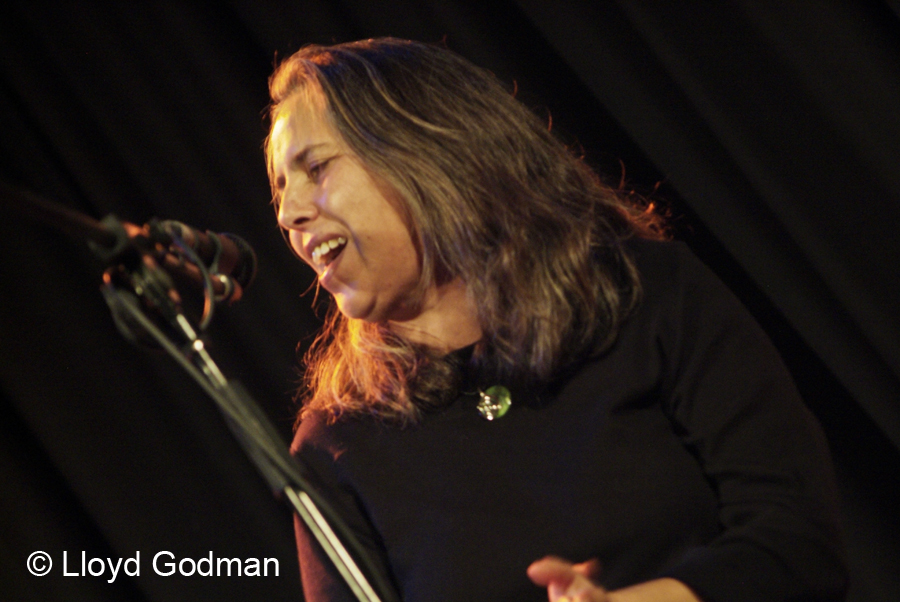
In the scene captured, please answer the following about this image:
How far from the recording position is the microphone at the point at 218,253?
0.96 meters

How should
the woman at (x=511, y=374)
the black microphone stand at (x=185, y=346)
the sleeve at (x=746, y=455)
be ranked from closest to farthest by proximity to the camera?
the black microphone stand at (x=185, y=346) → the sleeve at (x=746, y=455) → the woman at (x=511, y=374)

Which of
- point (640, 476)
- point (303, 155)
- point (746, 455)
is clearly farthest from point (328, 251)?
point (746, 455)

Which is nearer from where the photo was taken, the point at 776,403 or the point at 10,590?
the point at 776,403

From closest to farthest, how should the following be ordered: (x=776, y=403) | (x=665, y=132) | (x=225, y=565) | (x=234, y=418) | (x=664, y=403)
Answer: (x=234, y=418), (x=776, y=403), (x=664, y=403), (x=665, y=132), (x=225, y=565)

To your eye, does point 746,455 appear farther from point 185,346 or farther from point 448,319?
point 185,346

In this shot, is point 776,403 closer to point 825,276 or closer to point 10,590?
point 825,276

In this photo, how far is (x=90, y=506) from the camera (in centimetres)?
205

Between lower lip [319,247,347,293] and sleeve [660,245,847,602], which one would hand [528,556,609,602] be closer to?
sleeve [660,245,847,602]

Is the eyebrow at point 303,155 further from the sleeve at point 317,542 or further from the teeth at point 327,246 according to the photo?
the sleeve at point 317,542

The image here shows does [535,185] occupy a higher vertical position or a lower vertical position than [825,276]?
higher

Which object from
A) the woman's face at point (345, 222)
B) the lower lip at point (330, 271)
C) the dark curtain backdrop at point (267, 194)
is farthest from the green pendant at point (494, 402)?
the dark curtain backdrop at point (267, 194)

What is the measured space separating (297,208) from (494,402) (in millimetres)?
498

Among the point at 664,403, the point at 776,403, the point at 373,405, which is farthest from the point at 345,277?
the point at 776,403

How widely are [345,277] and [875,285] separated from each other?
102 cm
